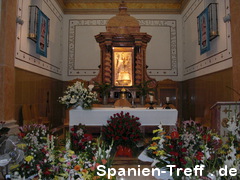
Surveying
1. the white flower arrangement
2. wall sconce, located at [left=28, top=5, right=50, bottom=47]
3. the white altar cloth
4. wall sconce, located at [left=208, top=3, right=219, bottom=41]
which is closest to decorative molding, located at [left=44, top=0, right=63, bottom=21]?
wall sconce, located at [left=28, top=5, right=50, bottom=47]

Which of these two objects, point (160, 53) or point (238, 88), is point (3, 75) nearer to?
point (238, 88)

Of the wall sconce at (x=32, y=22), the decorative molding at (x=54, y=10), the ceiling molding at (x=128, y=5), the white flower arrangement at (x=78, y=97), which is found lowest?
the white flower arrangement at (x=78, y=97)

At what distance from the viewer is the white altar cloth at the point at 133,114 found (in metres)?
5.54

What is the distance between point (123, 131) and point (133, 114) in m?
0.70

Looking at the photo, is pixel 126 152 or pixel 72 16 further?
pixel 72 16

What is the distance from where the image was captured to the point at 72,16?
11562 mm

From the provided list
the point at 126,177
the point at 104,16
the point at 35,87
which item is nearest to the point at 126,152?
the point at 126,177

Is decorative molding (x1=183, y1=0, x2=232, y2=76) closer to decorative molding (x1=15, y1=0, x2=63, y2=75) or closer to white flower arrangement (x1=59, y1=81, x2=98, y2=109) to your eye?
white flower arrangement (x1=59, y1=81, x2=98, y2=109)

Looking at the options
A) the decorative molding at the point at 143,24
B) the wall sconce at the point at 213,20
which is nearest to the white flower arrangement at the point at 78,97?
the wall sconce at the point at 213,20

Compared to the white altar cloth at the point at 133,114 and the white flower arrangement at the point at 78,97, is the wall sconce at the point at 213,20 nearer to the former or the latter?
the white altar cloth at the point at 133,114

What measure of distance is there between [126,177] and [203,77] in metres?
6.20

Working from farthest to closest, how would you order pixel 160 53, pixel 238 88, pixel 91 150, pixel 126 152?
pixel 160 53
pixel 238 88
pixel 126 152
pixel 91 150

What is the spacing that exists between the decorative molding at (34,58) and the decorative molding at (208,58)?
5873 millimetres

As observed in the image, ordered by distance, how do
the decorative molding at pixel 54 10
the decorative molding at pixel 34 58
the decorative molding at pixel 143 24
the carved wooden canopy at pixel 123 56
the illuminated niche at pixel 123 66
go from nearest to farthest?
the decorative molding at pixel 34 58 → the carved wooden canopy at pixel 123 56 → the illuminated niche at pixel 123 66 → the decorative molding at pixel 54 10 → the decorative molding at pixel 143 24
